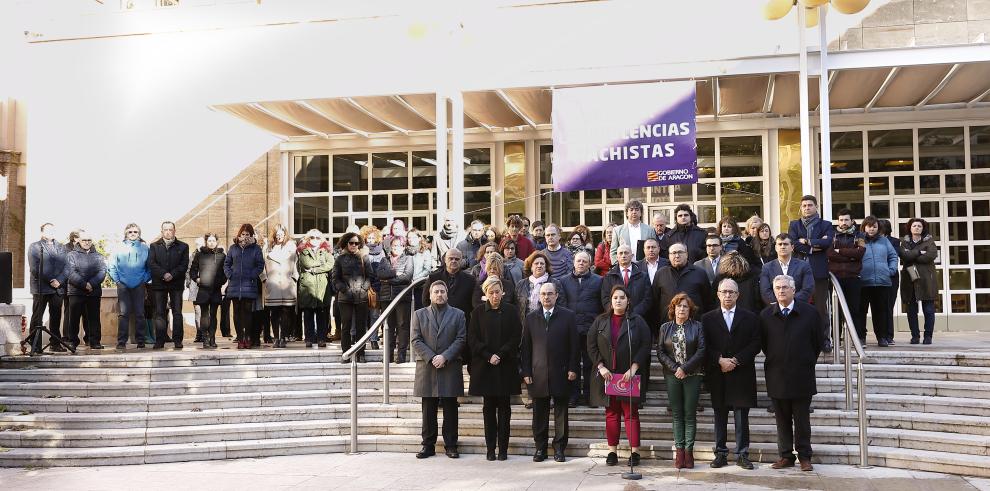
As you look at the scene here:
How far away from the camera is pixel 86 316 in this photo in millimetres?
12805

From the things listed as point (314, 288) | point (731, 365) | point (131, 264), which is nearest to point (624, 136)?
point (314, 288)

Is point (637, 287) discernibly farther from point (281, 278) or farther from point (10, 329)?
point (10, 329)

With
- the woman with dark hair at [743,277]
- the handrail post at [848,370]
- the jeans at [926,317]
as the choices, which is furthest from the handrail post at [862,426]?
the jeans at [926,317]

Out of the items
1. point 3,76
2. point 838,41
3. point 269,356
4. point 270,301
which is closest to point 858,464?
point 269,356

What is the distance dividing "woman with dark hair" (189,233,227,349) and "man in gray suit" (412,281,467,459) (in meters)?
4.52

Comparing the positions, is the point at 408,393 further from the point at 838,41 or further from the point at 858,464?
the point at 838,41

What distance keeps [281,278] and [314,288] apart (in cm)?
51

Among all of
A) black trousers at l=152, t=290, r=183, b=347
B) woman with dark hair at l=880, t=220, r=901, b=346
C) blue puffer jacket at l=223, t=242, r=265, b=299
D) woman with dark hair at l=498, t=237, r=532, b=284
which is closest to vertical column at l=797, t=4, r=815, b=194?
woman with dark hair at l=880, t=220, r=901, b=346

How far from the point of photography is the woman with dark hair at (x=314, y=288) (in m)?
12.3

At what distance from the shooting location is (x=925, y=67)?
13891 millimetres

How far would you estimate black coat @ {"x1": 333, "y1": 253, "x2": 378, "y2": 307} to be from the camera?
37.6 ft

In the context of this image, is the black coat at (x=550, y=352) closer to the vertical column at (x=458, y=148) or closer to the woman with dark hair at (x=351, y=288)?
the woman with dark hair at (x=351, y=288)

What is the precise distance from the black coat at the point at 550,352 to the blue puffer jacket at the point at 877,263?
443 cm

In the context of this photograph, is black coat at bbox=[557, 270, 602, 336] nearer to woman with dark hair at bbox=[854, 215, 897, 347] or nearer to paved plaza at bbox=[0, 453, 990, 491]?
paved plaza at bbox=[0, 453, 990, 491]
